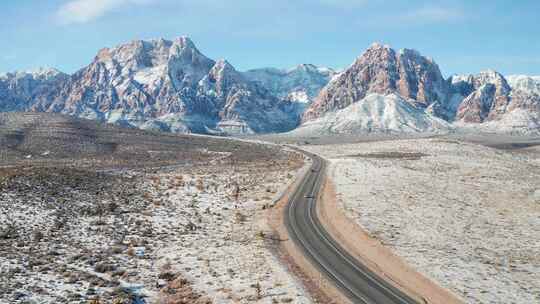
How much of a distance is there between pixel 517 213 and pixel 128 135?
144675 millimetres

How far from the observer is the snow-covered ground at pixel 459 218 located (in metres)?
35.2

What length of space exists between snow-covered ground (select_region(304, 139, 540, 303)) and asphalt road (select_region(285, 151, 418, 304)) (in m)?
4.05

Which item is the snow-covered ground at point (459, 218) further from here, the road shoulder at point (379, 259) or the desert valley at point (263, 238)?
the road shoulder at point (379, 259)

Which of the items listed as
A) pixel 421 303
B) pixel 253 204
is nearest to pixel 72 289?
pixel 421 303

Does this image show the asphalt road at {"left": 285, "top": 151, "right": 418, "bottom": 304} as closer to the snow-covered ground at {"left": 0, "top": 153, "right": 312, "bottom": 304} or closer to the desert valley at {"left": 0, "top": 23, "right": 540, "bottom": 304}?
the desert valley at {"left": 0, "top": 23, "right": 540, "bottom": 304}

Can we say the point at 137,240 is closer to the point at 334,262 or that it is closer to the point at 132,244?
the point at 132,244

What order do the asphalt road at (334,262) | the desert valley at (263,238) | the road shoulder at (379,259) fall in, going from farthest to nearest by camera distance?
the road shoulder at (379,259), the asphalt road at (334,262), the desert valley at (263,238)

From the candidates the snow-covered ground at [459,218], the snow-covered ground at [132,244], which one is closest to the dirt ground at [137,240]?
the snow-covered ground at [132,244]

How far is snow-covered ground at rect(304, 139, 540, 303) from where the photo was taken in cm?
3519

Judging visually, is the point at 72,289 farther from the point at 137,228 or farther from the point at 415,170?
the point at 415,170

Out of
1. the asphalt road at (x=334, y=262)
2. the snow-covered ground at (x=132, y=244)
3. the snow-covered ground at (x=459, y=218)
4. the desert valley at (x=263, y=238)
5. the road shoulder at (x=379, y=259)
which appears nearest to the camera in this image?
the snow-covered ground at (x=132, y=244)

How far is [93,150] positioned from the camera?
141000mm

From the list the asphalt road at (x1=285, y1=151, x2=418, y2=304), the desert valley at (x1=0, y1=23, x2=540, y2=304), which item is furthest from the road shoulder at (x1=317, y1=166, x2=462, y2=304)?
the asphalt road at (x1=285, y1=151, x2=418, y2=304)

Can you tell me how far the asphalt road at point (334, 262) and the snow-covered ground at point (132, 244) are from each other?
3.03 metres
